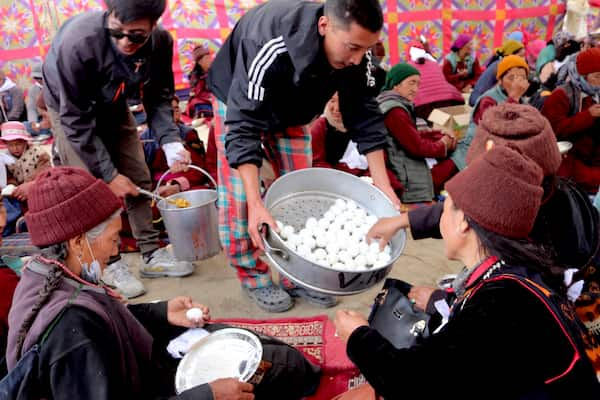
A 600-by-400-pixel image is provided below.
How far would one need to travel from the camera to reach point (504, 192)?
47.5 inches

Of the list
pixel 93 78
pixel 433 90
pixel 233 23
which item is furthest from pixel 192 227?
pixel 233 23

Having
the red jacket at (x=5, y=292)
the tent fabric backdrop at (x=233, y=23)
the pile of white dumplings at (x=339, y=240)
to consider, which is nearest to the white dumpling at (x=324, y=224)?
the pile of white dumplings at (x=339, y=240)

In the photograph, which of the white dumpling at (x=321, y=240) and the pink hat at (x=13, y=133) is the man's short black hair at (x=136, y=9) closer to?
the white dumpling at (x=321, y=240)

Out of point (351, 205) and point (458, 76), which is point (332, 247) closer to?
point (351, 205)

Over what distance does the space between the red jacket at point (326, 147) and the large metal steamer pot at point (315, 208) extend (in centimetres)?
179

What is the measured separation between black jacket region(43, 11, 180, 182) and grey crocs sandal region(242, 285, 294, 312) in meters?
1.05

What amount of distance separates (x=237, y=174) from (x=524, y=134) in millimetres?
1329

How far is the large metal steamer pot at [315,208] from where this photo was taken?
170cm

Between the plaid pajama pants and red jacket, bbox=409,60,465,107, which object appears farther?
red jacket, bbox=409,60,465,107

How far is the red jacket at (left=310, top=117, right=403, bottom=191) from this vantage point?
3.97m

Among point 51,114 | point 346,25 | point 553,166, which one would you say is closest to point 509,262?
point 553,166

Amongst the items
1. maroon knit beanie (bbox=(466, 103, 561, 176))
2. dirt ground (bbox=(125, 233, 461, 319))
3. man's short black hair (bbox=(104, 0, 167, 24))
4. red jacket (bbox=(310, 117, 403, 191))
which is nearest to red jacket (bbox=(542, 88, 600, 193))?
red jacket (bbox=(310, 117, 403, 191))

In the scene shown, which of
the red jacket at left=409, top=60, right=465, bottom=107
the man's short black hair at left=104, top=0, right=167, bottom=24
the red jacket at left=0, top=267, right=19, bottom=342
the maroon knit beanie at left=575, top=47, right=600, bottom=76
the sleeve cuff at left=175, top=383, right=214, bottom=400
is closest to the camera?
the sleeve cuff at left=175, top=383, right=214, bottom=400

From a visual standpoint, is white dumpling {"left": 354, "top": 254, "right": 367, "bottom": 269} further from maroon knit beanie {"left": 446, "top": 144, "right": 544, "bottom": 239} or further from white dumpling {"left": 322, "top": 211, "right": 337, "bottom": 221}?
Answer: maroon knit beanie {"left": 446, "top": 144, "right": 544, "bottom": 239}
